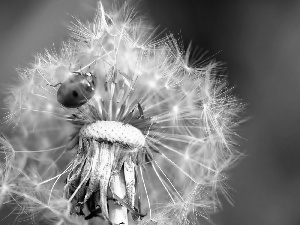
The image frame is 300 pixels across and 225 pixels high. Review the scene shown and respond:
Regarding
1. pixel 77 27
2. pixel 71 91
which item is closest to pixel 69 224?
pixel 71 91

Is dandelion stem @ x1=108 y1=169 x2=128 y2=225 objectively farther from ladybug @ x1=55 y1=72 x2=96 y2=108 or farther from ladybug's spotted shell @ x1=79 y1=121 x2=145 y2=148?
ladybug @ x1=55 y1=72 x2=96 y2=108

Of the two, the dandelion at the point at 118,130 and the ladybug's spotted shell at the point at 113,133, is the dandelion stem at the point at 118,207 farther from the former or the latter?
the ladybug's spotted shell at the point at 113,133

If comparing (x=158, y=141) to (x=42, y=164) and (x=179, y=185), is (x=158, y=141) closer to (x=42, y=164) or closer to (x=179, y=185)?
(x=179, y=185)

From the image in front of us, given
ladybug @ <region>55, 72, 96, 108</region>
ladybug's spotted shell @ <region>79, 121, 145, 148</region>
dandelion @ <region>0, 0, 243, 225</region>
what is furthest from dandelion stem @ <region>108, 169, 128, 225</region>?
ladybug @ <region>55, 72, 96, 108</region>

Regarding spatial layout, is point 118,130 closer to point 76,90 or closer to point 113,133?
point 113,133

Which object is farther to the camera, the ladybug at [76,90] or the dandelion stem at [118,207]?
the ladybug at [76,90]

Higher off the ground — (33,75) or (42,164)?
(33,75)

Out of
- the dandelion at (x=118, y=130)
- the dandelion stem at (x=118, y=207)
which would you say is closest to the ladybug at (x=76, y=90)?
Result: the dandelion at (x=118, y=130)
